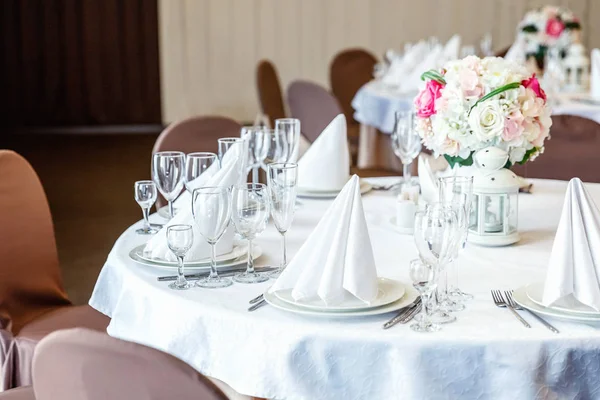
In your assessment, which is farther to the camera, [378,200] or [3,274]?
[378,200]

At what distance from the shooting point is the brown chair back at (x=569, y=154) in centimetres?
347

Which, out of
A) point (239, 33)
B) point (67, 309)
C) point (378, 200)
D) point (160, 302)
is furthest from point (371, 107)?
point (239, 33)

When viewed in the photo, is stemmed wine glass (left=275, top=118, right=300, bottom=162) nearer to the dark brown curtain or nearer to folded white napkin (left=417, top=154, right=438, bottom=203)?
folded white napkin (left=417, top=154, right=438, bottom=203)

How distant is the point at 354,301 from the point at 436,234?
0.22m

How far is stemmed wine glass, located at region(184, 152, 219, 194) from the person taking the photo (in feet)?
7.63

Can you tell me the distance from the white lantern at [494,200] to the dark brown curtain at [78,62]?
786 centimetres

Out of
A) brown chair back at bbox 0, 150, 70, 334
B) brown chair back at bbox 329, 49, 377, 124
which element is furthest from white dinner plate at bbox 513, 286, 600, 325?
brown chair back at bbox 329, 49, 377, 124

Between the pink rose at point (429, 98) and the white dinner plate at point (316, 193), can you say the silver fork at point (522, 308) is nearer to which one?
the pink rose at point (429, 98)

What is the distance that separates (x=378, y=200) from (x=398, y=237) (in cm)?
43

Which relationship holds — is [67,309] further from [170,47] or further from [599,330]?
[170,47]

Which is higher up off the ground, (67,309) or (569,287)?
(569,287)

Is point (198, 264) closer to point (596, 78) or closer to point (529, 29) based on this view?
point (596, 78)

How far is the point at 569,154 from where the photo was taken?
137 inches

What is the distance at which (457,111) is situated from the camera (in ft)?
7.35
